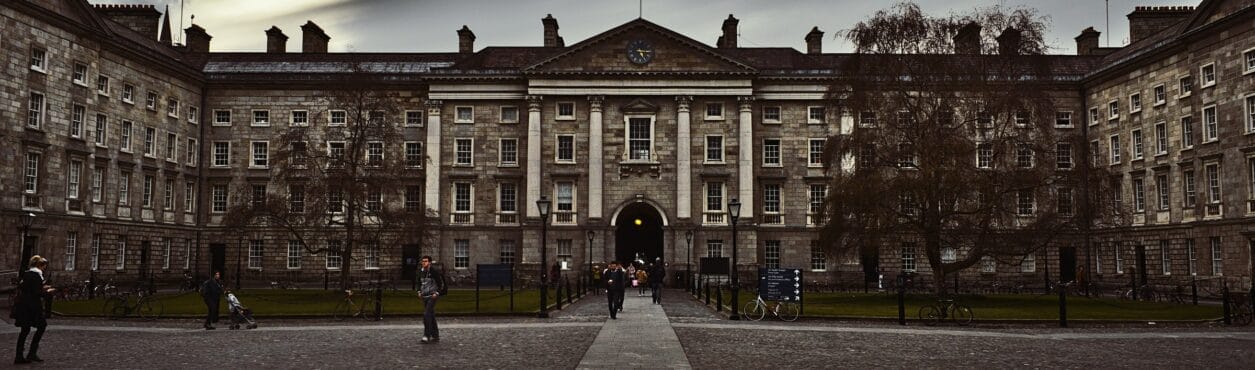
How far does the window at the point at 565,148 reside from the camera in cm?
5641

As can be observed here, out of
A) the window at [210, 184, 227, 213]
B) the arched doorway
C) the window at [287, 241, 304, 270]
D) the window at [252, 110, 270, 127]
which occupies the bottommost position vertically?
the window at [287, 241, 304, 270]

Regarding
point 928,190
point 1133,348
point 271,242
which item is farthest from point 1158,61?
point 271,242

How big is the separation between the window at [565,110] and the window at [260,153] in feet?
54.7

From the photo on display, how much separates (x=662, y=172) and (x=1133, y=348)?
37.5 m

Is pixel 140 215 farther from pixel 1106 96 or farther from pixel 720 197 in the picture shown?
pixel 1106 96

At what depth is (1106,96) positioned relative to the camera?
53188 mm

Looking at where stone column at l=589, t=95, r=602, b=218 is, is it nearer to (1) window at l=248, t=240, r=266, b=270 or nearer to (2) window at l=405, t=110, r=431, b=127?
(2) window at l=405, t=110, r=431, b=127

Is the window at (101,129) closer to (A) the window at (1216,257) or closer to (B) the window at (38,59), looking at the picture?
(B) the window at (38,59)

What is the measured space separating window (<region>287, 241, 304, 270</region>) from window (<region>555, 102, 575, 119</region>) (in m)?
16.4

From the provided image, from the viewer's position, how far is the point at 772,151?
57062 millimetres

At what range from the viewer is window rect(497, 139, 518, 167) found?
187 ft

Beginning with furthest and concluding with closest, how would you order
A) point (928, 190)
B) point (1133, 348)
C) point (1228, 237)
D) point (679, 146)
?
point (679, 146)
point (1228, 237)
point (928, 190)
point (1133, 348)

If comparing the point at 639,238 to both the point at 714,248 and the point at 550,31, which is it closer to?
the point at 714,248

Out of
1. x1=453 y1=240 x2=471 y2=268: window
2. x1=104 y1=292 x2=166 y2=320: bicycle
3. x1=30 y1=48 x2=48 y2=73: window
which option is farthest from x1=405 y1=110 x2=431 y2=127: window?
x1=104 y1=292 x2=166 y2=320: bicycle
